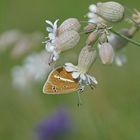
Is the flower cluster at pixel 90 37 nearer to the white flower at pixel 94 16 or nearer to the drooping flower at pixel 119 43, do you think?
the white flower at pixel 94 16

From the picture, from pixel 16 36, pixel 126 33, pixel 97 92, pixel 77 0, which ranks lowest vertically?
pixel 77 0

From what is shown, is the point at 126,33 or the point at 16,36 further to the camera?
the point at 16,36

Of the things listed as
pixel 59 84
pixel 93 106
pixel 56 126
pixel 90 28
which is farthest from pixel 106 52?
pixel 56 126

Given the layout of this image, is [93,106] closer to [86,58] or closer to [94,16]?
[94,16]

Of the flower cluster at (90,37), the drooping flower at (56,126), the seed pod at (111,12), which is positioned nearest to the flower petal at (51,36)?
the flower cluster at (90,37)

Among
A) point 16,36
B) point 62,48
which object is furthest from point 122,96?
point 62,48

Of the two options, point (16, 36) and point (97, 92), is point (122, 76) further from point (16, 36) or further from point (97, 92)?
point (16, 36)

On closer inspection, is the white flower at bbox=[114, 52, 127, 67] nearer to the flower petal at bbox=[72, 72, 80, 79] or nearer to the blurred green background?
the blurred green background

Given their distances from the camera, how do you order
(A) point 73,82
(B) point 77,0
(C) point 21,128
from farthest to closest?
1. (B) point 77,0
2. (C) point 21,128
3. (A) point 73,82
